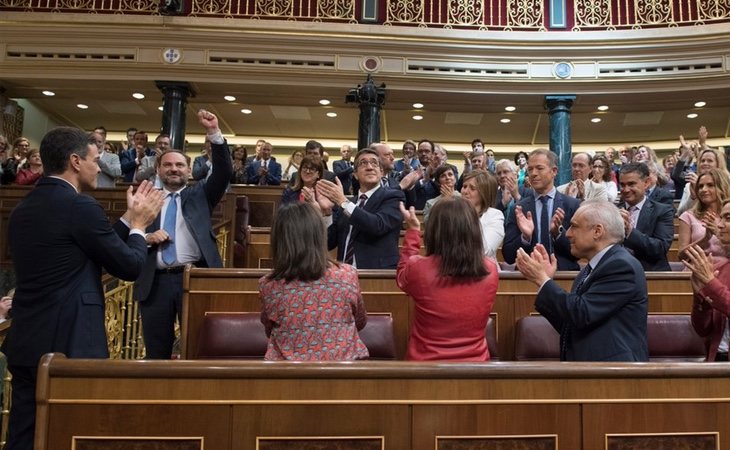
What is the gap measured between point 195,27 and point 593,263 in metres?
7.33

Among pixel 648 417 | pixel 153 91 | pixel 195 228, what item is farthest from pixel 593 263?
pixel 153 91

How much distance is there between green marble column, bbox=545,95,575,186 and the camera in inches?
324

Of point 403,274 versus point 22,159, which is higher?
point 22,159

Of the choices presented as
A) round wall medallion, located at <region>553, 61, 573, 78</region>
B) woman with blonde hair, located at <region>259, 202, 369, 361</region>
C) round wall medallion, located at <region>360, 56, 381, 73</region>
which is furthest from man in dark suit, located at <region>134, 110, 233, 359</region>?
round wall medallion, located at <region>553, 61, 573, 78</region>

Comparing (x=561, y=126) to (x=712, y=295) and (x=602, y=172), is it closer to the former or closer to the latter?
(x=602, y=172)

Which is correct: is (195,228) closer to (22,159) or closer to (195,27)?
(22,159)

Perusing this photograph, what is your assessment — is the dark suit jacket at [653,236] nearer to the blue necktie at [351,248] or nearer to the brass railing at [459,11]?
the blue necktie at [351,248]

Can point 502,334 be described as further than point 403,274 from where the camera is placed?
Yes

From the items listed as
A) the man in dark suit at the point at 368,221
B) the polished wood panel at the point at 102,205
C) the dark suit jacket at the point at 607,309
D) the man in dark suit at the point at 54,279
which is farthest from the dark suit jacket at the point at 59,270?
the polished wood panel at the point at 102,205

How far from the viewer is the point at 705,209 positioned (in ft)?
9.79

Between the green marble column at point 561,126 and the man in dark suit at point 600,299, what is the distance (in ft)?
21.6

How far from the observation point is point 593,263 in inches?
73.8

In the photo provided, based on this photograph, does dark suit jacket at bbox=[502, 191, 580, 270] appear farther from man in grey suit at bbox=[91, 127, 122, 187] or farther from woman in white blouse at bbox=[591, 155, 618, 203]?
man in grey suit at bbox=[91, 127, 122, 187]

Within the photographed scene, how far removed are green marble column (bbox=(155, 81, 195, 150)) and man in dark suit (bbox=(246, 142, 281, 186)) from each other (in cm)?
127
